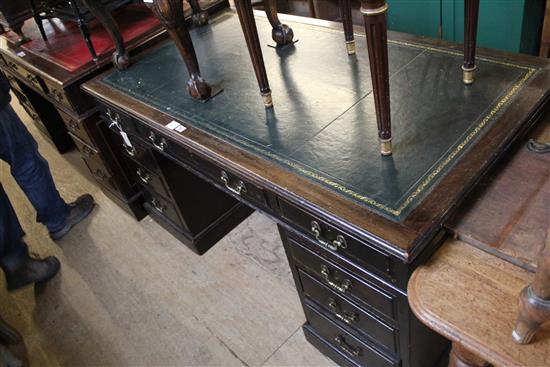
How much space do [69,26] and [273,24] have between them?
138 cm

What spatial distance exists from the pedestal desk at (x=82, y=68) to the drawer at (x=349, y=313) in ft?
4.23

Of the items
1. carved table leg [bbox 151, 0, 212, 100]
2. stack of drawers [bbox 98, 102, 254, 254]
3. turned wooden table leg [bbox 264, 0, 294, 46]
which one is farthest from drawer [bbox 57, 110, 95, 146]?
turned wooden table leg [bbox 264, 0, 294, 46]

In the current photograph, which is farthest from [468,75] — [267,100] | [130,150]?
[130,150]

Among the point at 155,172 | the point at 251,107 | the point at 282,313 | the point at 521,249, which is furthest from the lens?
the point at 155,172

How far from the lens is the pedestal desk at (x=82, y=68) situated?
2.04 meters

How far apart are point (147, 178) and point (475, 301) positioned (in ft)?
5.33

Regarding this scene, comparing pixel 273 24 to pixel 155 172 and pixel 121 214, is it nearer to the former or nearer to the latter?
pixel 155 172

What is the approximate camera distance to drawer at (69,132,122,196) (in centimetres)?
234

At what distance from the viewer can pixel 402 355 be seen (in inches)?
50.2

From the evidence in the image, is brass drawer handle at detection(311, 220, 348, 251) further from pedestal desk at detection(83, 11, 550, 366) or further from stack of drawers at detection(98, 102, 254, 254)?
stack of drawers at detection(98, 102, 254, 254)

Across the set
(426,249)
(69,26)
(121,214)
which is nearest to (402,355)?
(426,249)

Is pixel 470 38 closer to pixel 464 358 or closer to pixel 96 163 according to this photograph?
pixel 464 358

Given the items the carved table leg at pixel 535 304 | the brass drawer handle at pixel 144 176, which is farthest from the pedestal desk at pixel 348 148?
the brass drawer handle at pixel 144 176

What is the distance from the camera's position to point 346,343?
4.92 ft
